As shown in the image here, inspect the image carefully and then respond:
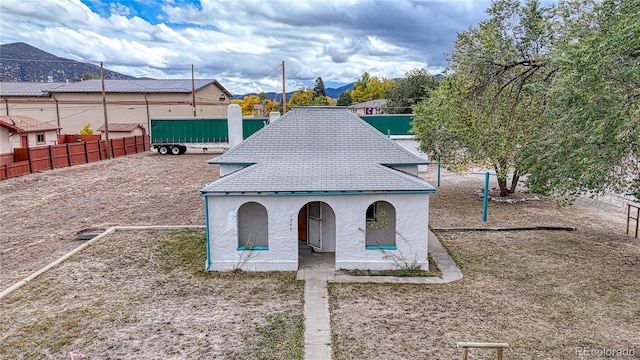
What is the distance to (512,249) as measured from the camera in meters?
12.0

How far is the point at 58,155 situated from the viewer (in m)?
27.2

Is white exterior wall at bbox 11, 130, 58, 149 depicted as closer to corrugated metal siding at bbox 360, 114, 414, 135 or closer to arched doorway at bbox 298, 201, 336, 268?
corrugated metal siding at bbox 360, 114, 414, 135

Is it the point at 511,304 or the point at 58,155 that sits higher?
the point at 58,155

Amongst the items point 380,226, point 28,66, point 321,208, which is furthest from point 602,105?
point 28,66

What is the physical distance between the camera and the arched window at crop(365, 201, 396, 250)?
11.1m

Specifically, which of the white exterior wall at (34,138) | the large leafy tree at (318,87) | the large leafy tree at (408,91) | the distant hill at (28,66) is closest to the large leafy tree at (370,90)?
the large leafy tree at (318,87)

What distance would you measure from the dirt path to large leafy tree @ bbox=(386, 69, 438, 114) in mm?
35446

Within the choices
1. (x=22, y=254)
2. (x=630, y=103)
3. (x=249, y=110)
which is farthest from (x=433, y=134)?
(x=249, y=110)

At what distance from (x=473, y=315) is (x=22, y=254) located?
1210 centimetres

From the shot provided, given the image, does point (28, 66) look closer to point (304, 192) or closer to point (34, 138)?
point (34, 138)

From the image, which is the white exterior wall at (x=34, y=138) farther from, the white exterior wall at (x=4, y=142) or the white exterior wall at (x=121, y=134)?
the white exterior wall at (x=121, y=134)

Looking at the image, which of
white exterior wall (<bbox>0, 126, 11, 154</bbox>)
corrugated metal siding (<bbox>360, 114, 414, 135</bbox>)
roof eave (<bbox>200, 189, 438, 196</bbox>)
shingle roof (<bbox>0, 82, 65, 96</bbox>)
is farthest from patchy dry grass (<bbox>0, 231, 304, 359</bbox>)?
shingle roof (<bbox>0, 82, 65, 96</bbox>)

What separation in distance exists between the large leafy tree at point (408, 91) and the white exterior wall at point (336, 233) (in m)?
45.8

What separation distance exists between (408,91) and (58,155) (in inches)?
1703
